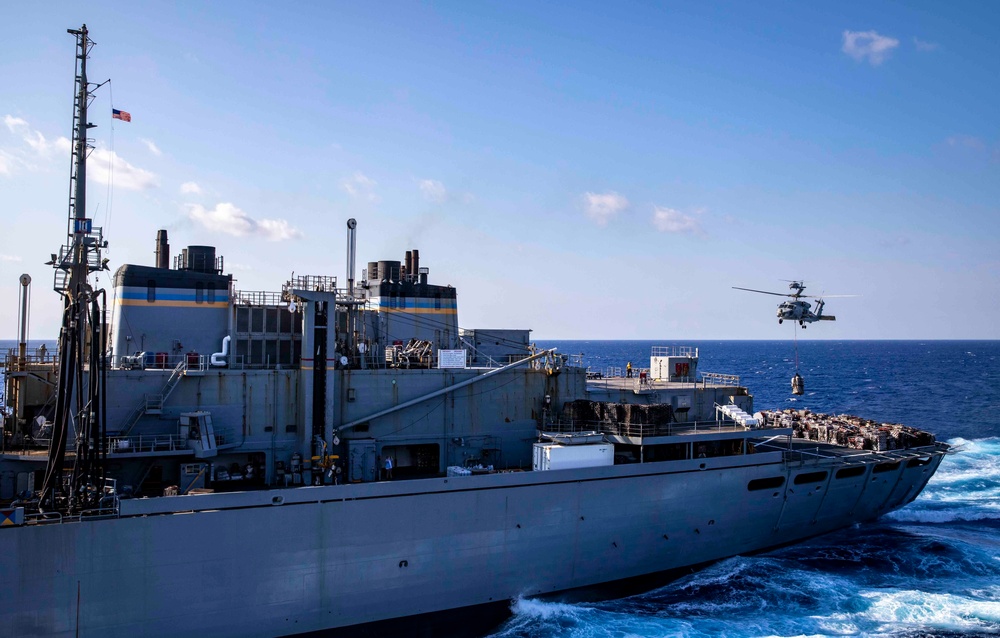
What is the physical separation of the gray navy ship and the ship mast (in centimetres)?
6

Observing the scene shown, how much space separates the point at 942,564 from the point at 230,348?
2552 cm

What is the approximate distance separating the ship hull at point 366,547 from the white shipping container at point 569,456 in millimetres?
607

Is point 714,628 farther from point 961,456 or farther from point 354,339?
point 961,456

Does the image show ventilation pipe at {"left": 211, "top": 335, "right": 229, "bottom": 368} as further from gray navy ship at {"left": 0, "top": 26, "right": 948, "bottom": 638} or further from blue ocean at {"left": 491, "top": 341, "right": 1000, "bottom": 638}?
blue ocean at {"left": 491, "top": 341, "right": 1000, "bottom": 638}

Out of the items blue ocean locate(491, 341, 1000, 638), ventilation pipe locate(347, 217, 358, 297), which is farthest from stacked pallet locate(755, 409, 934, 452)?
ventilation pipe locate(347, 217, 358, 297)

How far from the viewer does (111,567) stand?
52.4 feet

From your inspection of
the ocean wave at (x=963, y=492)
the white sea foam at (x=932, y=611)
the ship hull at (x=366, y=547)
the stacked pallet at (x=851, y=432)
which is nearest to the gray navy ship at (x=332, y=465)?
the ship hull at (x=366, y=547)

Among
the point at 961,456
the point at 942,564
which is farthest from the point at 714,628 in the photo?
the point at 961,456

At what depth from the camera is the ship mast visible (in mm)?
16109

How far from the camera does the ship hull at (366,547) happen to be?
1580cm

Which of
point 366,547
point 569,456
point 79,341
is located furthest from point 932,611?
point 79,341

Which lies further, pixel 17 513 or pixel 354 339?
pixel 354 339

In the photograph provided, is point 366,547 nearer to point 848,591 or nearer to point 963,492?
point 848,591

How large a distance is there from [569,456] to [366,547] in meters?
6.69
